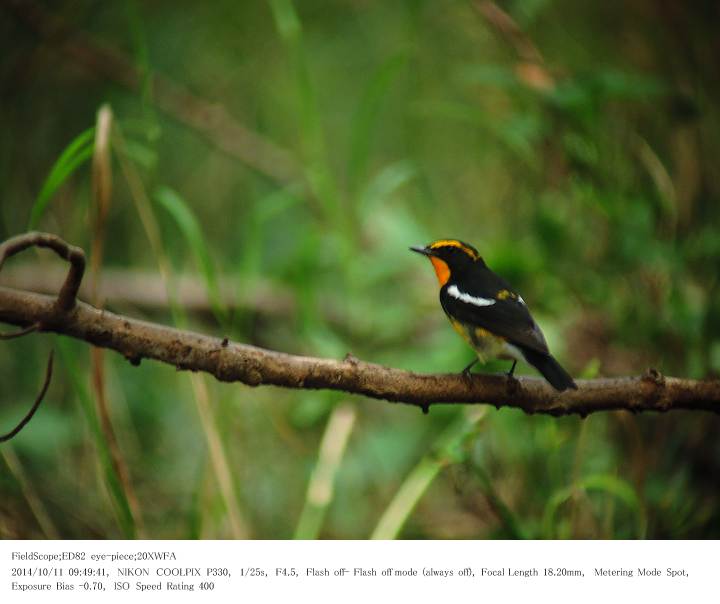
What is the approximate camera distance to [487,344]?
1.23 m

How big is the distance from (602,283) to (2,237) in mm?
1631

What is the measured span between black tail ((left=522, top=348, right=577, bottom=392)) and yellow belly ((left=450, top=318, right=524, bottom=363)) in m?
0.04

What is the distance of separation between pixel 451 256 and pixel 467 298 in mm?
161

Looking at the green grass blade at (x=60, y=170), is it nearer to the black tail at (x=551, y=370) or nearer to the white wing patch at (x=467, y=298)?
the white wing patch at (x=467, y=298)

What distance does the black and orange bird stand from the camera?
113cm

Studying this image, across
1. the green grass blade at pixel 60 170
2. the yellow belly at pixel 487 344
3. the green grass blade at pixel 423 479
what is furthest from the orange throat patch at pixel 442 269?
the green grass blade at pixel 60 170

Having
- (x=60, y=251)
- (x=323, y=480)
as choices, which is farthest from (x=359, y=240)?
(x=60, y=251)

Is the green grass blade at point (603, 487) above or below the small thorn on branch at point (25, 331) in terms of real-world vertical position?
below

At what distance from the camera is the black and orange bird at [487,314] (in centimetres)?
113

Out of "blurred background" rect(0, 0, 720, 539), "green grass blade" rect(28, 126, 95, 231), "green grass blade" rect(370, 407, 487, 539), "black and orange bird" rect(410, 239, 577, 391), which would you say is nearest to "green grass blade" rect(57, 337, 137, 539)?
"blurred background" rect(0, 0, 720, 539)

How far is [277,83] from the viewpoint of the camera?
8.55 feet

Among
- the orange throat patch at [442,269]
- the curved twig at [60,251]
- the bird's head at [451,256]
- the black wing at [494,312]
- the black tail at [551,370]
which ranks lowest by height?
the orange throat patch at [442,269]
